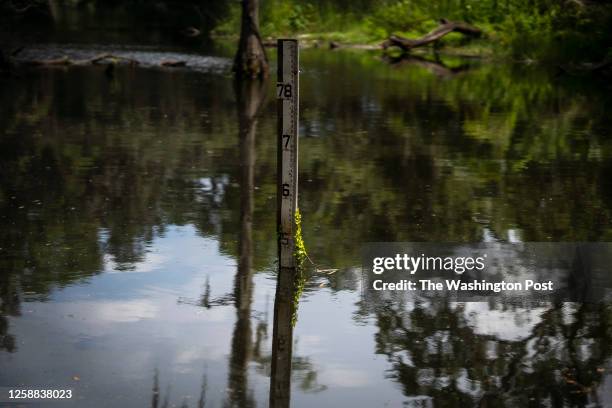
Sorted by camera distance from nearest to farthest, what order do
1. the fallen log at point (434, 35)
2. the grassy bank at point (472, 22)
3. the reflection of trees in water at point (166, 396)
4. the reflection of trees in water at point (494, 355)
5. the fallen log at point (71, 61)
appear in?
the reflection of trees in water at point (166, 396)
the reflection of trees in water at point (494, 355)
the fallen log at point (71, 61)
the grassy bank at point (472, 22)
the fallen log at point (434, 35)

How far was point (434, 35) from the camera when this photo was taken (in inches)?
2108

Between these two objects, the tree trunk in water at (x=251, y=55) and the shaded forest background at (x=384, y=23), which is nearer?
the tree trunk in water at (x=251, y=55)

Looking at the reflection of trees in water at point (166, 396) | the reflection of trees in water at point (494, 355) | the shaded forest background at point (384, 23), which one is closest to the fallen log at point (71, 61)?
the shaded forest background at point (384, 23)

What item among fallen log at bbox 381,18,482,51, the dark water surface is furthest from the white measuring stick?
fallen log at bbox 381,18,482,51

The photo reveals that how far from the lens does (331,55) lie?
52156mm

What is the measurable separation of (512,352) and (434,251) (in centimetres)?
Result: 343

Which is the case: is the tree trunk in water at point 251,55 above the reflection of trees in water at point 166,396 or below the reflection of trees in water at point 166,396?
above

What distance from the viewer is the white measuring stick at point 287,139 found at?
10.7 meters

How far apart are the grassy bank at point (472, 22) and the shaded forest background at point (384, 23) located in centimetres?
4

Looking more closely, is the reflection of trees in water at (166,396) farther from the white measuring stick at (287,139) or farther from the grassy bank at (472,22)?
the grassy bank at (472,22)

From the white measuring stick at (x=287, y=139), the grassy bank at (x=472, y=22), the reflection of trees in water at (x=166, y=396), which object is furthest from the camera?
the grassy bank at (x=472, y=22)

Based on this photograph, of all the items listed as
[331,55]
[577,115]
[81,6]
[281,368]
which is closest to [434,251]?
[281,368]

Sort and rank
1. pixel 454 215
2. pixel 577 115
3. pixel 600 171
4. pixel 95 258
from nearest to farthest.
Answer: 1. pixel 95 258
2. pixel 454 215
3. pixel 600 171
4. pixel 577 115

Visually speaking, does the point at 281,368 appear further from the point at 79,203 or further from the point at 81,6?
the point at 81,6
